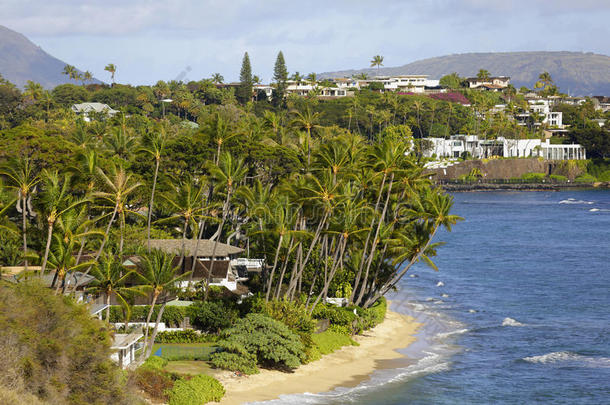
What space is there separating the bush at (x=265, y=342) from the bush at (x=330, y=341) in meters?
3.71

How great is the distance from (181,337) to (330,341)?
10012mm

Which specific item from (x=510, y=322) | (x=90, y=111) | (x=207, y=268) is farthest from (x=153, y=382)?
(x=90, y=111)

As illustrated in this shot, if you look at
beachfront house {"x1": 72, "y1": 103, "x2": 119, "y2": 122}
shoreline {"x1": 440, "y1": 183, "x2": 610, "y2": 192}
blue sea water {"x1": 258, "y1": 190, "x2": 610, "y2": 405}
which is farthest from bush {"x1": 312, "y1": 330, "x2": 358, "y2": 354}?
shoreline {"x1": 440, "y1": 183, "x2": 610, "y2": 192}

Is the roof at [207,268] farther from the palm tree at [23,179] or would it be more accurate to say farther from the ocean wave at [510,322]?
the ocean wave at [510,322]

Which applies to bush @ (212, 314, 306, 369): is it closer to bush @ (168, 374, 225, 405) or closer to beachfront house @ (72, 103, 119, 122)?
bush @ (168, 374, 225, 405)

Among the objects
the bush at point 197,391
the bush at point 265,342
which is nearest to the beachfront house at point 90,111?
the bush at point 265,342

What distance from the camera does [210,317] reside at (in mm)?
50281

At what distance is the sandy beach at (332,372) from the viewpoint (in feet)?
136

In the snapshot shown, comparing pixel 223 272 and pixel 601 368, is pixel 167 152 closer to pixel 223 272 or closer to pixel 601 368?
pixel 223 272

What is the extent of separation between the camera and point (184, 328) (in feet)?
165

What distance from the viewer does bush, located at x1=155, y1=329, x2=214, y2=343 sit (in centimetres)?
4875

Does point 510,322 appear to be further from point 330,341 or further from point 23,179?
point 23,179

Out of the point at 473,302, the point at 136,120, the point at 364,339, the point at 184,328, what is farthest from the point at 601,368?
the point at 136,120

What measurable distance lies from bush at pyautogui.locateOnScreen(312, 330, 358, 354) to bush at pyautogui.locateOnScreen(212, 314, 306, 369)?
371cm
